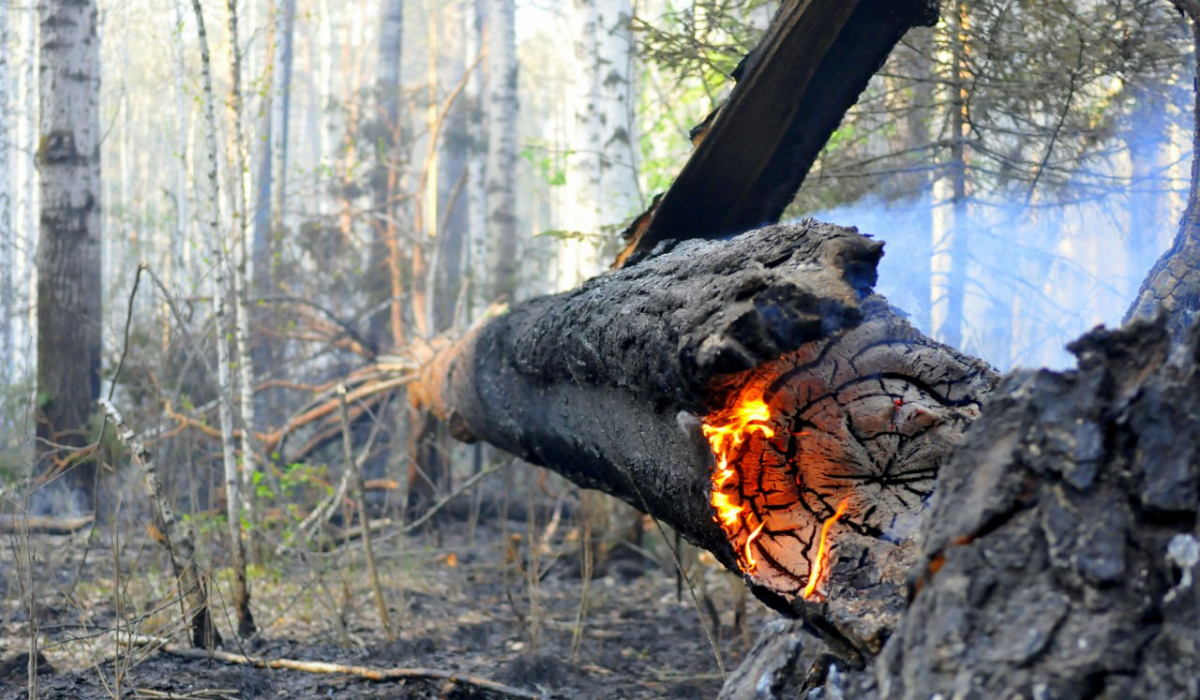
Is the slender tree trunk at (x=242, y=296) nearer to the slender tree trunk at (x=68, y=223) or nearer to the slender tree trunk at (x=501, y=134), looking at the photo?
the slender tree trunk at (x=68, y=223)

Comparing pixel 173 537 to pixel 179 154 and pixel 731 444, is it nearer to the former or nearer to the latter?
pixel 731 444

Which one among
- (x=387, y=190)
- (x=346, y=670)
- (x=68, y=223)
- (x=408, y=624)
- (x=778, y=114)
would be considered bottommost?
(x=408, y=624)

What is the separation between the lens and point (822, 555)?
7.45 feet

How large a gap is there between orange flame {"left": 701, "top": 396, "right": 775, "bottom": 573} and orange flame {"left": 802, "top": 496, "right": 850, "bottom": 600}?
0.16m

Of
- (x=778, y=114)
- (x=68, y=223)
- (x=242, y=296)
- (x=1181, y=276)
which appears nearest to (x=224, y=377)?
(x=242, y=296)

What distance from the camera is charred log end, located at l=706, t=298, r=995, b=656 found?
2320 millimetres

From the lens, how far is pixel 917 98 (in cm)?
591

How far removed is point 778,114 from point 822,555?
7.76ft

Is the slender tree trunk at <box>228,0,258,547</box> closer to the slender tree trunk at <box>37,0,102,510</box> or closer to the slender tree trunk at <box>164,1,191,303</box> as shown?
the slender tree trunk at <box>164,1,191,303</box>

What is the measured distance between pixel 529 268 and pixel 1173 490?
57.9 feet

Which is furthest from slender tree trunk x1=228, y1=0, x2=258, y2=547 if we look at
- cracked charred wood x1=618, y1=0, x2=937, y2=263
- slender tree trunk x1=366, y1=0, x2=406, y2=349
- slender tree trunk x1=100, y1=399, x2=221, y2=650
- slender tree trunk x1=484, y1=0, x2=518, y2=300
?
slender tree trunk x1=484, y1=0, x2=518, y2=300

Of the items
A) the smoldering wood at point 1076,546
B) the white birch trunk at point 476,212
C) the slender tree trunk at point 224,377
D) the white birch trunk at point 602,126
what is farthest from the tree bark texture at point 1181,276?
the white birch trunk at point 476,212

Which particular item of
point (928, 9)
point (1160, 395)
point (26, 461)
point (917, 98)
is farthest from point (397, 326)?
point (1160, 395)

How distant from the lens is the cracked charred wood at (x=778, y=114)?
12.0 ft
